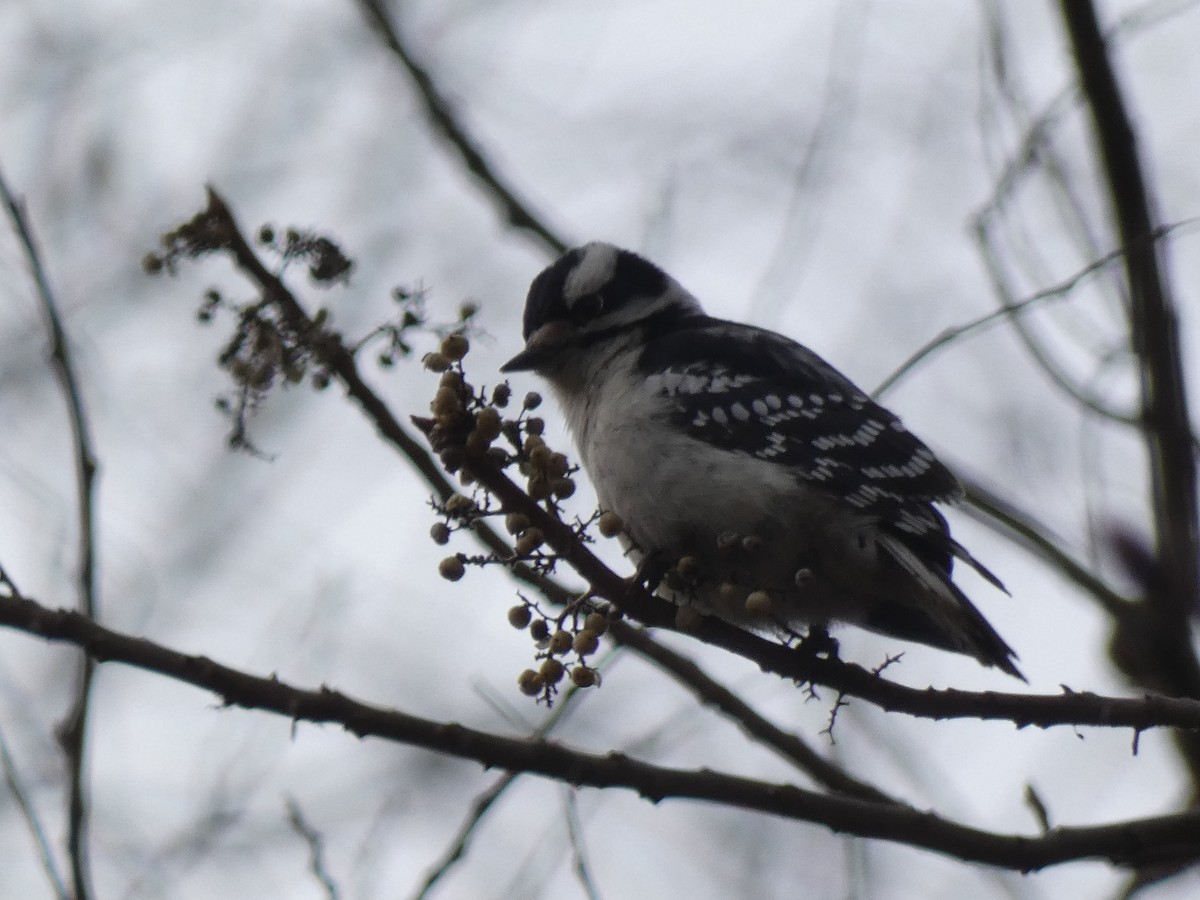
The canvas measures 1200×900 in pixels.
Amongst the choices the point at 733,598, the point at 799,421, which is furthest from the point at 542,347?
the point at 733,598

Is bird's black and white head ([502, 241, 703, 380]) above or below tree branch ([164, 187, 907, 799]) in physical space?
above

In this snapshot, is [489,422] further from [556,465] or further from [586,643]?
[586,643]

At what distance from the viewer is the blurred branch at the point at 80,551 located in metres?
3.02

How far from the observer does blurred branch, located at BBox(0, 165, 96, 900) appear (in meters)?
3.02

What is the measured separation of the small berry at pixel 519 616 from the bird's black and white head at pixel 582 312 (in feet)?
6.96

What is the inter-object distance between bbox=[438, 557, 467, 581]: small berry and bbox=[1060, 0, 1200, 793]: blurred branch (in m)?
2.71


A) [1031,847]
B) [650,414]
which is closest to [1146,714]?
[1031,847]

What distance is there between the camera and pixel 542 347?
196 inches

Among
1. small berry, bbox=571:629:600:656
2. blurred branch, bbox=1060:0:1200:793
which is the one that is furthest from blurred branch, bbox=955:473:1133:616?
small berry, bbox=571:629:600:656

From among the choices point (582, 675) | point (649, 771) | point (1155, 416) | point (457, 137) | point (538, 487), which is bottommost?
point (649, 771)

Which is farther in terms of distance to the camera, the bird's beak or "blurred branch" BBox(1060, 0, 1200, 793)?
the bird's beak

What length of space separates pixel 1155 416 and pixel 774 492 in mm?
1550

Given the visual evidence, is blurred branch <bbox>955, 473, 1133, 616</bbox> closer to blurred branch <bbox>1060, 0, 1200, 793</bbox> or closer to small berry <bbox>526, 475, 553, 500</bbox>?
blurred branch <bbox>1060, 0, 1200, 793</bbox>

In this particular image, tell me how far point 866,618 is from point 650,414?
92 centimetres
